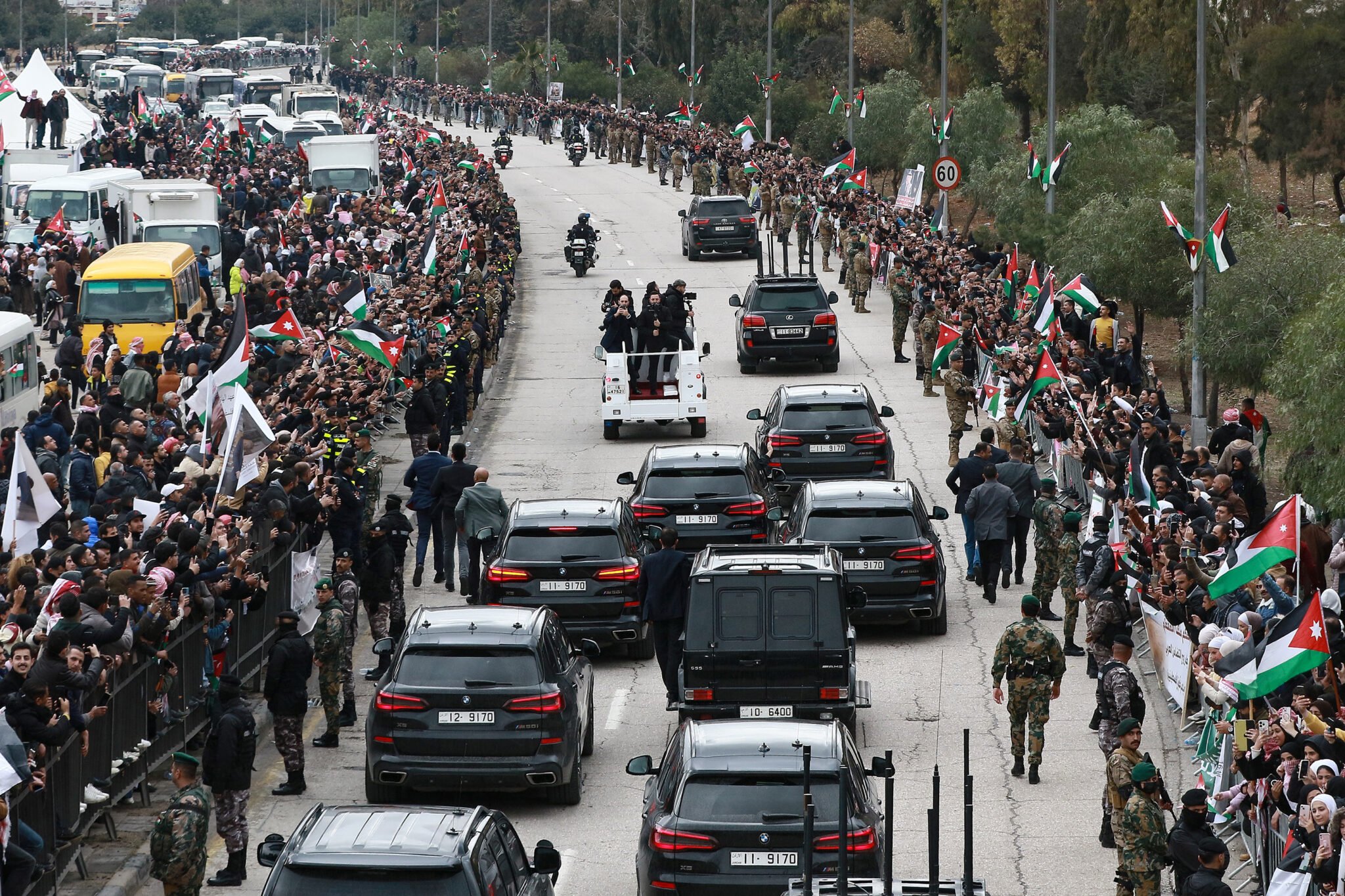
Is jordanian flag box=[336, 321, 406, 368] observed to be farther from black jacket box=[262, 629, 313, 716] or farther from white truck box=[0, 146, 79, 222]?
white truck box=[0, 146, 79, 222]

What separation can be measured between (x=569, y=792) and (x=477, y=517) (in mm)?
6754

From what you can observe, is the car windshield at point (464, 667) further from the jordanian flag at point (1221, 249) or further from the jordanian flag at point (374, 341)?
the jordanian flag at point (1221, 249)

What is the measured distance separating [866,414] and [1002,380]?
4.17 metres

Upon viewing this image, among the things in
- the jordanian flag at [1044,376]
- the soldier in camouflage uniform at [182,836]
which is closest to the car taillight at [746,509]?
the jordanian flag at [1044,376]

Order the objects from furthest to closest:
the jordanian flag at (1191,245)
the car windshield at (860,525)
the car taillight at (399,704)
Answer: the jordanian flag at (1191,245)
the car windshield at (860,525)
the car taillight at (399,704)

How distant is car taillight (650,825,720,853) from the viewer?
1180 centimetres

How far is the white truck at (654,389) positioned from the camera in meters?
31.1

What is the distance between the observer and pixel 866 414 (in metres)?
25.7

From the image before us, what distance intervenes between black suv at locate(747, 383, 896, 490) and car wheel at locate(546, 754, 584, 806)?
1040 cm

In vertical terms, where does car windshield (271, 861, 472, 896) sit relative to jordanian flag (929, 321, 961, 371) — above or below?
below

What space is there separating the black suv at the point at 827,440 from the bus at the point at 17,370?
11110 millimetres

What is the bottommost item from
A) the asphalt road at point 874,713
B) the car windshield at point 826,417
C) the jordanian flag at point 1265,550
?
the asphalt road at point 874,713

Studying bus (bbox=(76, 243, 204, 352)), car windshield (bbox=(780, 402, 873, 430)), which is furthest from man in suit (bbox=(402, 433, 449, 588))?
bus (bbox=(76, 243, 204, 352))

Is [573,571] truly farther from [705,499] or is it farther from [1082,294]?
[1082,294]
